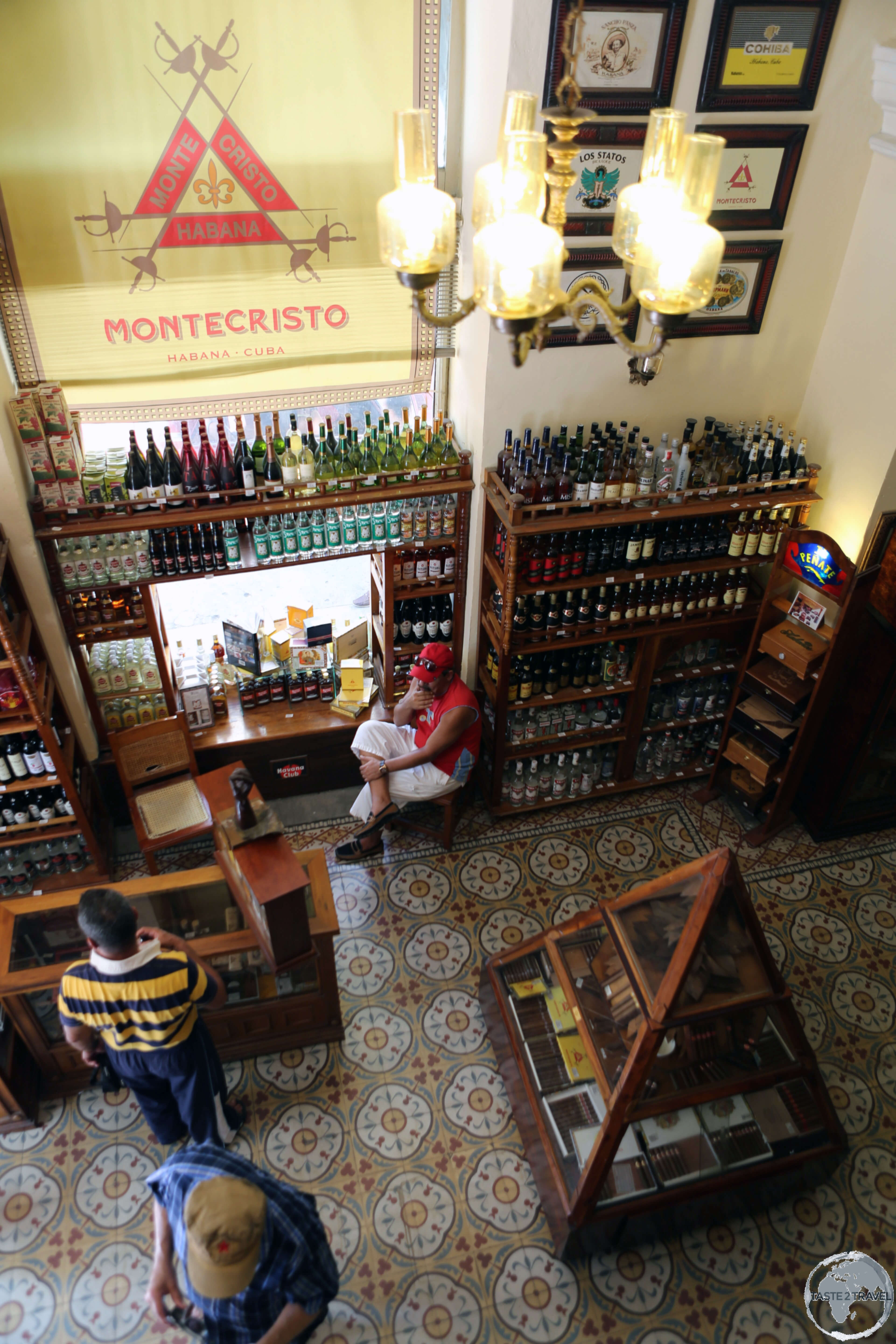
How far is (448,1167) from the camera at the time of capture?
3.74m

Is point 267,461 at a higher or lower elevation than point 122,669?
higher

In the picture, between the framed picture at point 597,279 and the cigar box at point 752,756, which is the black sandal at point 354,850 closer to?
the cigar box at point 752,756

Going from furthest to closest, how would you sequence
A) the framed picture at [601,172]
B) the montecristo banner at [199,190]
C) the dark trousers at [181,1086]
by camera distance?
the framed picture at [601,172], the montecristo banner at [199,190], the dark trousers at [181,1086]

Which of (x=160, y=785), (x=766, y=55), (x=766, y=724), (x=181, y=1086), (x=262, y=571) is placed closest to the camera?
(x=181, y=1086)

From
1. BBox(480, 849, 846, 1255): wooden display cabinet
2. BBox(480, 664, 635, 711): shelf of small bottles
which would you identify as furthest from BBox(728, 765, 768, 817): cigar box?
BBox(480, 849, 846, 1255): wooden display cabinet

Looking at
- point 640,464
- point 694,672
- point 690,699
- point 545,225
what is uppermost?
point 545,225

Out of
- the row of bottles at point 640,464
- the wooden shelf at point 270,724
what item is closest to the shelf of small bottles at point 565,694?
the wooden shelf at point 270,724

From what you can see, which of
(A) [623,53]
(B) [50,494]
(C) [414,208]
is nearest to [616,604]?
(A) [623,53]

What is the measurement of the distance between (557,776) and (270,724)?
1.79m

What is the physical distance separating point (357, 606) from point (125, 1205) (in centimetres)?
358

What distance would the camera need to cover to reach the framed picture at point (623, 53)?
11.8ft

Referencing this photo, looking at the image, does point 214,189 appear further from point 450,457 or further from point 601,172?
point 601,172

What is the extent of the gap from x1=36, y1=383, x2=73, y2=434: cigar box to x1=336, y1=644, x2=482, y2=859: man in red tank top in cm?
208

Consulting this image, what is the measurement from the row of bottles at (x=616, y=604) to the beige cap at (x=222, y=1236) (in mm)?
3032
